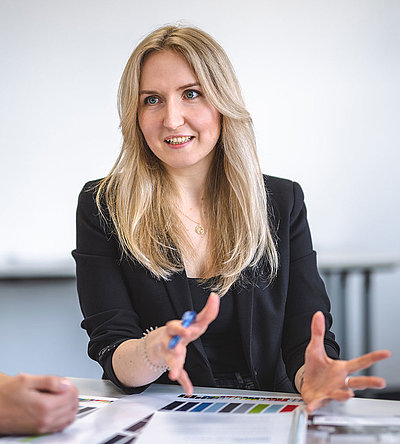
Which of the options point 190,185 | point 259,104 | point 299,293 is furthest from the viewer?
point 259,104

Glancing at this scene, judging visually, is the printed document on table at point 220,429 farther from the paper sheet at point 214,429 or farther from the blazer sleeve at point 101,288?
the blazer sleeve at point 101,288

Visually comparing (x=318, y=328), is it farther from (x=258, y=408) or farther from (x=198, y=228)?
(x=198, y=228)

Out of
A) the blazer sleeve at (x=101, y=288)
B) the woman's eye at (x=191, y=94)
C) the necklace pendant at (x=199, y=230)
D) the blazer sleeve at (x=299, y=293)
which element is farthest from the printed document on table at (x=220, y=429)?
the woman's eye at (x=191, y=94)

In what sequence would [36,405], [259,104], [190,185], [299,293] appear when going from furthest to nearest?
[259,104] < [190,185] < [299,293] < [36,405]

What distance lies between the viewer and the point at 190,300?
1452 millimetres

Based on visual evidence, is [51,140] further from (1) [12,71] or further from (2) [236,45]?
(2) [236,45]

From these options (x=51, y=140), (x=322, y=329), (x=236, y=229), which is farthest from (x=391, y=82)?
(x=322, y=329)

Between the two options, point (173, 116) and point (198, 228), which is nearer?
point (173, 116)

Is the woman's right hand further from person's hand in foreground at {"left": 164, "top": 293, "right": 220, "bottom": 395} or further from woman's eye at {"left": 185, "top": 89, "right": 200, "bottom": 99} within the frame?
woman's eye at {"left": 185, "top": 89, "right": 200, "bottom": 99}

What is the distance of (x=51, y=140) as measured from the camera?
342 cm

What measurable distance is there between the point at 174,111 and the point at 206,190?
11.2 inches

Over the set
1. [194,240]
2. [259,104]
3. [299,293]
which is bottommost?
[299,293]

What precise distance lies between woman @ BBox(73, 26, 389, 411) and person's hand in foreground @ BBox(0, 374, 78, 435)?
1.22 ft

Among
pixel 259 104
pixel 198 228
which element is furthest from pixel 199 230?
pixel 259 104
